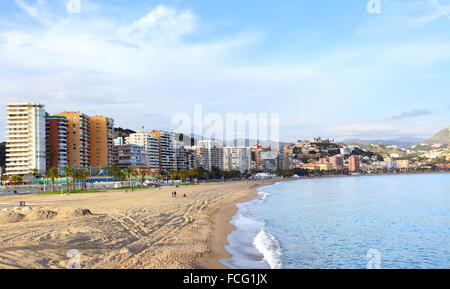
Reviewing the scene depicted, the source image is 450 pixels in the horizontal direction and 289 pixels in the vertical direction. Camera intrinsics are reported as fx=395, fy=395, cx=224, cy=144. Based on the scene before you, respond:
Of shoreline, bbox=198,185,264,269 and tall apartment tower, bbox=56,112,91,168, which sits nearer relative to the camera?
shoreline, bbox=198,185,264,269

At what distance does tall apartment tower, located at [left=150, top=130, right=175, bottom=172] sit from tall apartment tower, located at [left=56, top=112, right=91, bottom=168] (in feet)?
136

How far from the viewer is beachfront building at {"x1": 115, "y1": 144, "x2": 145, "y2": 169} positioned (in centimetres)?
13900

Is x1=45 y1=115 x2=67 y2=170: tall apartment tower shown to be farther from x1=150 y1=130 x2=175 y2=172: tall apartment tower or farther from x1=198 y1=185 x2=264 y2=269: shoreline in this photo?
x1=198 y1=185 x2=264 y2=269: shoreline

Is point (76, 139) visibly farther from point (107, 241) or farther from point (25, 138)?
point (107, 241)

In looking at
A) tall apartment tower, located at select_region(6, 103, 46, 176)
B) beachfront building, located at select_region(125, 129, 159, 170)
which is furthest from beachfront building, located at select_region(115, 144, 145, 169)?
tall apartment tower, located at select_region(6, 103, 46, 176)

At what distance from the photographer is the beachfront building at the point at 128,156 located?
139 meters

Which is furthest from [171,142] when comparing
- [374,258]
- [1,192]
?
[374,258]

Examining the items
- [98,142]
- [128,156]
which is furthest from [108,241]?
[128,156]

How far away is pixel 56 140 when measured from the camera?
111 m

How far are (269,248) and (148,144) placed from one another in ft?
454

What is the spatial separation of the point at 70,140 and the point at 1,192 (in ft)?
170

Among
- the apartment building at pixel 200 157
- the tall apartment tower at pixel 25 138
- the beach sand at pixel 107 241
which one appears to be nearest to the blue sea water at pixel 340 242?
the beach sand at pixel 107 241

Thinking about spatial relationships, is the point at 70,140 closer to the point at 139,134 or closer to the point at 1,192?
the point at 139,134
